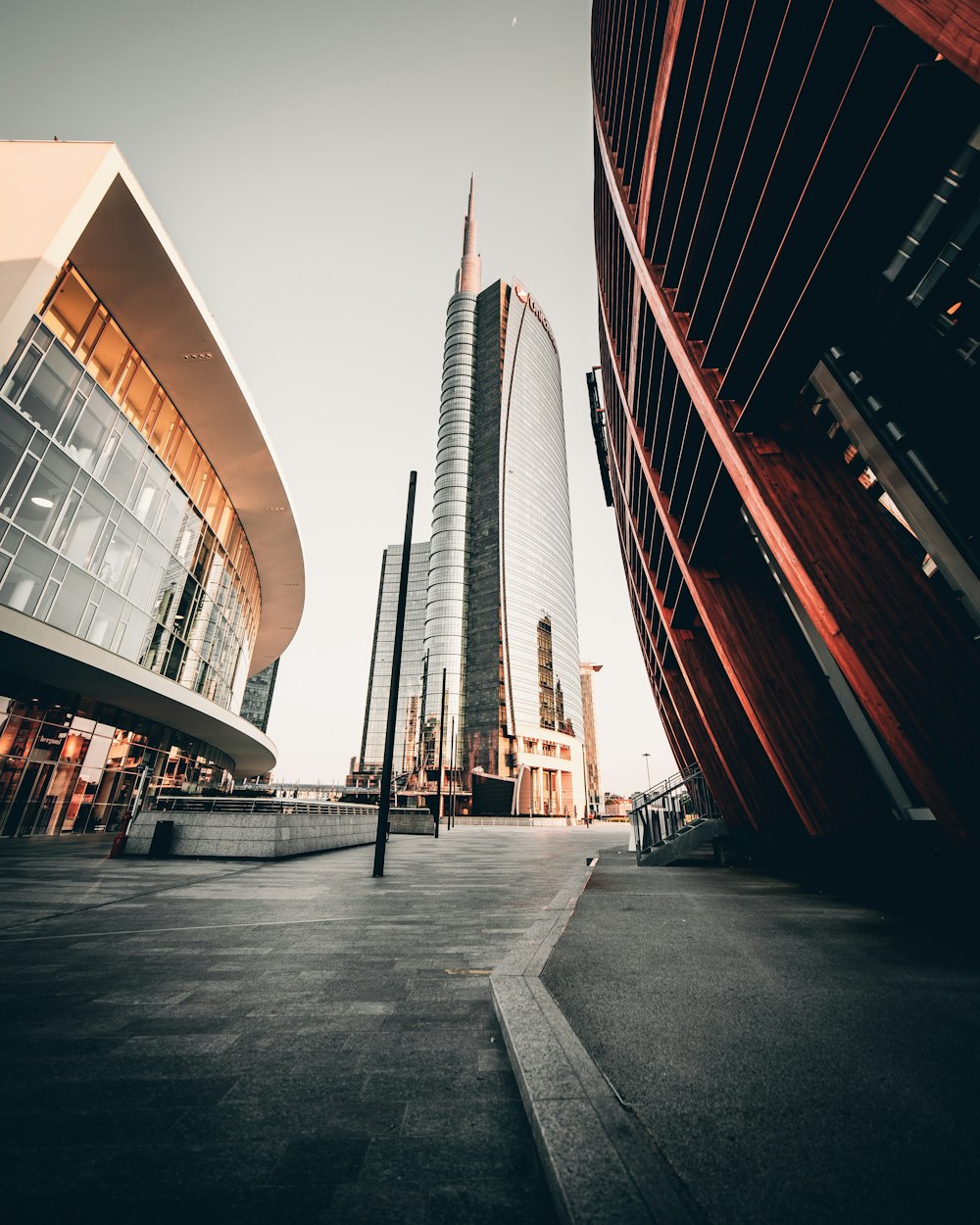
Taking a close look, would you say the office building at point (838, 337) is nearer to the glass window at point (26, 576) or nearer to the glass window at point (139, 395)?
the glass window at point (26, 576)

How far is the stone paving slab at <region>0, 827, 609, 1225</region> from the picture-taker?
1.70 metres

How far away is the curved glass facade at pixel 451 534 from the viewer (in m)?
87.2

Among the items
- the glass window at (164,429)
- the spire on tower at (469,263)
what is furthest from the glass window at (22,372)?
the spire on tower at (469,263)

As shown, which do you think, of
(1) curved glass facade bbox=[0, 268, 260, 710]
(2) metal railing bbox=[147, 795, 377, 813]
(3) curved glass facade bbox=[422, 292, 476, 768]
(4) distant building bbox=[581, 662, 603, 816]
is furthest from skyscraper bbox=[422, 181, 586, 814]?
(1) curved glass facade bbox=[0, 268, 260, 710]

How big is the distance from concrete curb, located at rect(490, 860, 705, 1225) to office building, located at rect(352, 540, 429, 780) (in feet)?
301

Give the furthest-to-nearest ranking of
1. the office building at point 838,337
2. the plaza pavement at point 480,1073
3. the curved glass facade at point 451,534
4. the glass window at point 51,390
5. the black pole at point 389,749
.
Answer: the curved glass facade at point 451,534 < the glass window at point 51,390 < the black pole at point 389,749 < the office building at point 838,337 < the plaza pavement at point 480,1073

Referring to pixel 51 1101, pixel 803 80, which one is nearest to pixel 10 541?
pixel 51 1101

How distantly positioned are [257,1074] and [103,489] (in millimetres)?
19294

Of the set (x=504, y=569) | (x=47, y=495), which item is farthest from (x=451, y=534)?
(x=47, y=495)

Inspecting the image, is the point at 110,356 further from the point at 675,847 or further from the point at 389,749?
the point at 675,847

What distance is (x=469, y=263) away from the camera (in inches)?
5172

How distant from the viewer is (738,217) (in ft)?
23.4

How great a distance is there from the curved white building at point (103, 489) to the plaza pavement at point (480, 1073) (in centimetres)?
1310

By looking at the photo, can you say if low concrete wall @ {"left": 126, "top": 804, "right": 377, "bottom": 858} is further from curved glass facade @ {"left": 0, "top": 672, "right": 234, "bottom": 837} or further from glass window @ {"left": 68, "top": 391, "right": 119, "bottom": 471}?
glass window @ {"left": 68, "top": 391, "right": 119, "bottom": 471}
